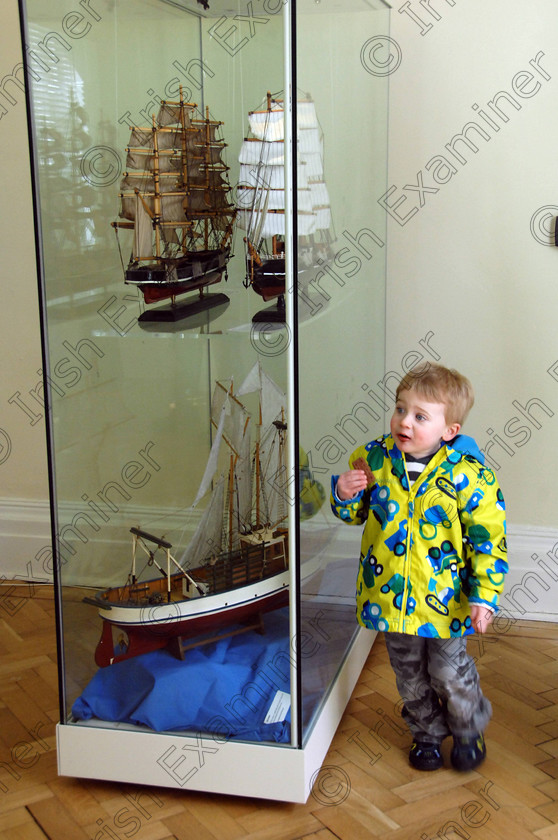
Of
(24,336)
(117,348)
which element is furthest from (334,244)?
(24,336)

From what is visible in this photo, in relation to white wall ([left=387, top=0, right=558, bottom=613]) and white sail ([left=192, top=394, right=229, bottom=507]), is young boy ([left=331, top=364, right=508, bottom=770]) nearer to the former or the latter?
white sail ([left=192, top=394, right=229, bottom=507])

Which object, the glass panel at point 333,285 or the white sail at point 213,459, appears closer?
the glass panel at point 333,285

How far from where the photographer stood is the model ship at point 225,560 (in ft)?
6.43

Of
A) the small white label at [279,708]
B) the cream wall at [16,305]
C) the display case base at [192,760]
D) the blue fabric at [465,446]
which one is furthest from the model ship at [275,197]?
the cream wall at [16,305]

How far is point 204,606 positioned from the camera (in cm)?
204

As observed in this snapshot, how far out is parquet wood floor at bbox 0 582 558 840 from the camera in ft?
6.18

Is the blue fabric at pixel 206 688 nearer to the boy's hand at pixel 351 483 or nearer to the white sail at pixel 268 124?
the boy's hand at pixel 351 483

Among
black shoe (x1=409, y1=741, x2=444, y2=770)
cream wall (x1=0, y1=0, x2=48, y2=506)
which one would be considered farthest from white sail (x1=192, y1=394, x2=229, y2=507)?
cream wall (x1=0, y1=0, x2=48, y2=506)

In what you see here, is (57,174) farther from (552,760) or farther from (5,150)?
(552,760)

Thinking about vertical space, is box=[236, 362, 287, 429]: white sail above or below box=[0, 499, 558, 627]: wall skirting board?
above

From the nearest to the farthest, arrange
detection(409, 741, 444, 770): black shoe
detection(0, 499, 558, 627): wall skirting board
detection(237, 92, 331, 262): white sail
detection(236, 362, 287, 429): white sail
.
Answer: detection(237, 92, 331, 262): white sail
detection(236, 362, 287, 429): white sail
detection(409, 741, 444, 770): black shoe
detection(0, 499, 558, 627): wall skirting board

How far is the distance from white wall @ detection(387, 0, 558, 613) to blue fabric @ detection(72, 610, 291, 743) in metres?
1.11

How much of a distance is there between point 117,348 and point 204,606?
1.96ft

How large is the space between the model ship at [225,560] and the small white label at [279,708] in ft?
0.57
